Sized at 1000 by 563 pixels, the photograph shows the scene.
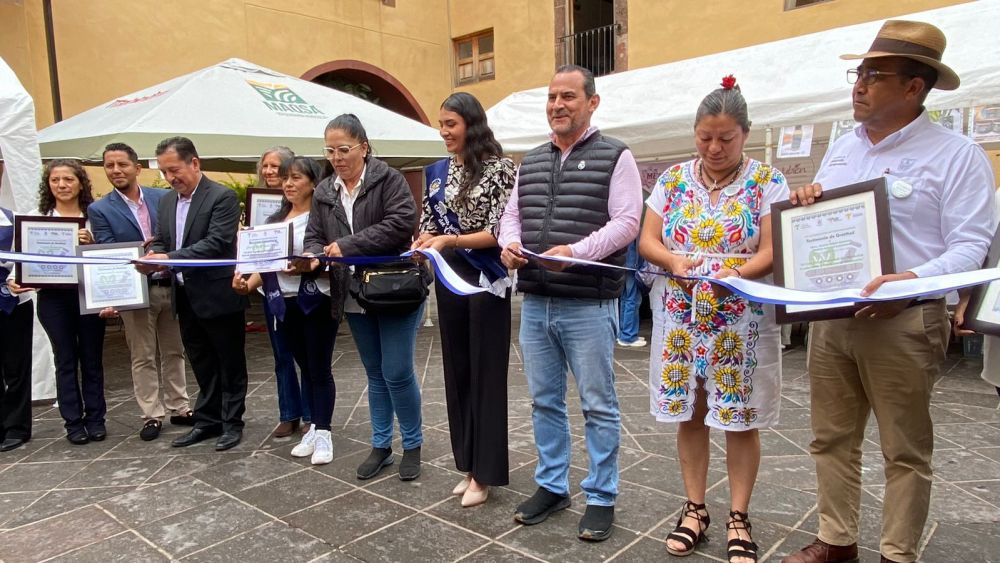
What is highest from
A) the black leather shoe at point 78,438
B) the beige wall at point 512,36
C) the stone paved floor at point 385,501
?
the beige wall at point 512,36

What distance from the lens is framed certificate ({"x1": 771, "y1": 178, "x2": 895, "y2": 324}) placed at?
2.17 metres

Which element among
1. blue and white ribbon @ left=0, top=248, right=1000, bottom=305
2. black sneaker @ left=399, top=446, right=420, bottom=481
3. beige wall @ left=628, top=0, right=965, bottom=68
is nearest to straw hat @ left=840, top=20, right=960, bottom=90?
blue and white ribbon @ left=0, top=248, right=1000, bottom=305

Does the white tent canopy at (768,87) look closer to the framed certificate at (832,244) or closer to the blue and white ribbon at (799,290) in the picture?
the framed certificate at (832,244)

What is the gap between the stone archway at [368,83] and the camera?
14344mm

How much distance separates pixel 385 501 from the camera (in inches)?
131

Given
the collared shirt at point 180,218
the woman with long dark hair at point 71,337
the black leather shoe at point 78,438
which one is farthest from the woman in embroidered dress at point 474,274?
the black leather shoe at point 78,438

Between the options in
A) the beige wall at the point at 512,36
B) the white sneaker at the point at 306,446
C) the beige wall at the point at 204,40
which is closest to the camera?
the white sneaker at the point at 306,446

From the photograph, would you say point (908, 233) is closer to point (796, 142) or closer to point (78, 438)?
point (796, 142)

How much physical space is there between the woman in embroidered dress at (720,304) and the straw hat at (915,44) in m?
0.48

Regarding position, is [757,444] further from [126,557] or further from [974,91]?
[974,91]

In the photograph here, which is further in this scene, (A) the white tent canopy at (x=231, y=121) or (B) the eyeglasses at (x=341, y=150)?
(A) the white tent canopy at (x=231, y=121)

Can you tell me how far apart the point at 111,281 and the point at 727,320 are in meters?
3.83

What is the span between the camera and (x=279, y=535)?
3.01m

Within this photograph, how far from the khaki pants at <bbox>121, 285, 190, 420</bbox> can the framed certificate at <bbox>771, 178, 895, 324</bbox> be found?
160 inches
